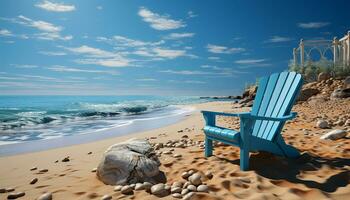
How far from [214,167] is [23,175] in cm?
244

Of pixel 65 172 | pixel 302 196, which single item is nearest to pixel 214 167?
pixel 302 196

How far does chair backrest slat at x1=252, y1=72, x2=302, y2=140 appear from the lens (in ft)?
10.4

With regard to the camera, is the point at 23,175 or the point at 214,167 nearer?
the point at 214,167

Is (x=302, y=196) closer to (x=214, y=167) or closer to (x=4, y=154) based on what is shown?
(x=214, y=167)

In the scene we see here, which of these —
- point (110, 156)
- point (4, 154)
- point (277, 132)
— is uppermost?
point (277, 132)

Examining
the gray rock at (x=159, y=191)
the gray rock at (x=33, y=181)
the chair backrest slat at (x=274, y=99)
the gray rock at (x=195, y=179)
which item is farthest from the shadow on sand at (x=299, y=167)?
the gray rock at (x=33, y=181)

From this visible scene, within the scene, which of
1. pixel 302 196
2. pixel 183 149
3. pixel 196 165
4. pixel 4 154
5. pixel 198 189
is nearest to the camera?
pixel 302 196

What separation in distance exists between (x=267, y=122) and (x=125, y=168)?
1.84 meters

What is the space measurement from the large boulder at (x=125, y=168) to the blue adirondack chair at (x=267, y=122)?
91 centimetres

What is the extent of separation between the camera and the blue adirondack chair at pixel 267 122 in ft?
9.55

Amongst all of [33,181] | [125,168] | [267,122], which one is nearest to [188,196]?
[125,168]

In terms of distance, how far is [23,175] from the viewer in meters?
3.44

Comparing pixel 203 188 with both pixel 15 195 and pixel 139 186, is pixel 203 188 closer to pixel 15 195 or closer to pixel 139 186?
pixel 139 186

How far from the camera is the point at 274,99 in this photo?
3525 mm
